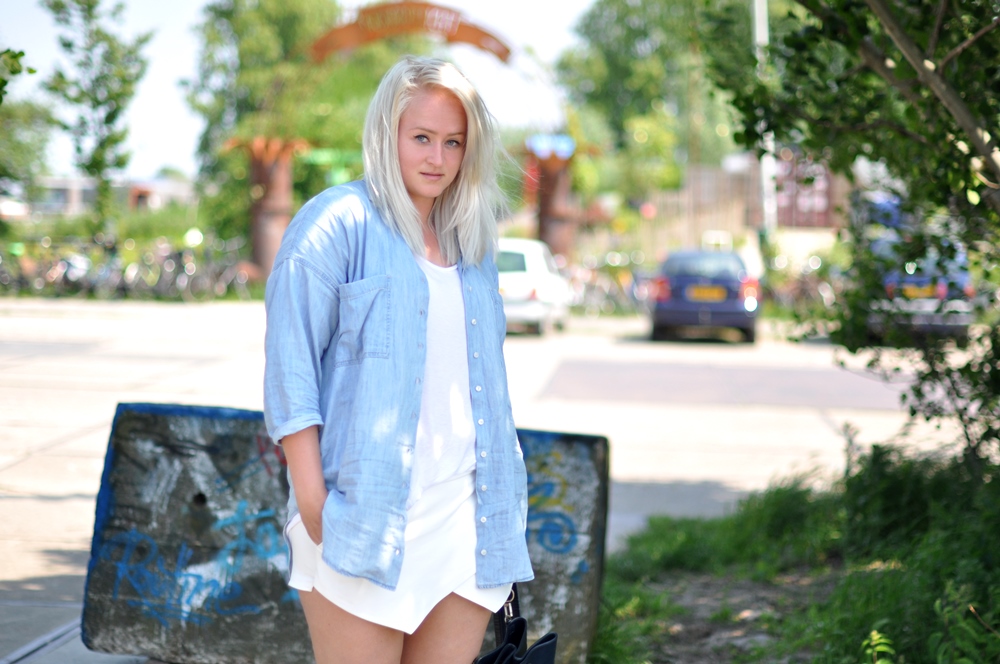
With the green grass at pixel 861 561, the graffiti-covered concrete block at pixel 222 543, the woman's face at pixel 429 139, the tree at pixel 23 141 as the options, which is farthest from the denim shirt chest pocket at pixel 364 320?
the tree at pixel 23 141

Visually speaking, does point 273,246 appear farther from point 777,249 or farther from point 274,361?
point 274,361

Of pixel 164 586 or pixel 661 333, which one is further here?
pixel 661 333

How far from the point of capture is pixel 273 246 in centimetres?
2366

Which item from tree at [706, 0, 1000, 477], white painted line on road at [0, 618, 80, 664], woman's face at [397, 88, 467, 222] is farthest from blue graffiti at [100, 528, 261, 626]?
tree at [706, 0, 1000, 477]

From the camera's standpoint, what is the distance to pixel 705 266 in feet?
56.3

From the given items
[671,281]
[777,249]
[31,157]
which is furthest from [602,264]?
[31,157]

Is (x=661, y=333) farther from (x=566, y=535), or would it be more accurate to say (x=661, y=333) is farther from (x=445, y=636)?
(x=445, y=636)

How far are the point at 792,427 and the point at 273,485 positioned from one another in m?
6.47

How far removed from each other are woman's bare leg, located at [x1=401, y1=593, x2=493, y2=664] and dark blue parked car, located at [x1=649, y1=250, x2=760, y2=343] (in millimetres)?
15087

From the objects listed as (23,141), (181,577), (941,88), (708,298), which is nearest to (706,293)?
(708,298)

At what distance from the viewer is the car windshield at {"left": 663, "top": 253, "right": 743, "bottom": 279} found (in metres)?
16.9

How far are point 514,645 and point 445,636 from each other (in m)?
0.13

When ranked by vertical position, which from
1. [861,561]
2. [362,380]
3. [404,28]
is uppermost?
[404,28]

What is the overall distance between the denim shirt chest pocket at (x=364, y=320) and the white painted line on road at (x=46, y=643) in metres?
2.05
